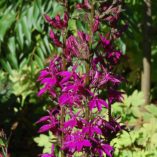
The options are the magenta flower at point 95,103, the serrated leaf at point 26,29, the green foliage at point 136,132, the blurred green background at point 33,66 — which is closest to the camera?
the magenta flower at point 95,103

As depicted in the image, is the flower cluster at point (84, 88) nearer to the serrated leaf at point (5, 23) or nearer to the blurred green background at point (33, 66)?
the blurred green background at point (33, 66)

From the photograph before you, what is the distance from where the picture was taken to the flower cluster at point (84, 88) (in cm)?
187

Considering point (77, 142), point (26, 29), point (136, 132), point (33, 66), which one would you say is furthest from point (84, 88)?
point (33, 66)

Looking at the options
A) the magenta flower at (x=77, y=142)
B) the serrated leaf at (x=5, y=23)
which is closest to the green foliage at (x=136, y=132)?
the magenta flower at (x=77, y=142)

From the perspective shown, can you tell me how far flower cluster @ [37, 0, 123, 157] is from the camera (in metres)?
1.87

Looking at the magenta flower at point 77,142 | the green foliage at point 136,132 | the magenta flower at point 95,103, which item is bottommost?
the green foliage at point 136,132

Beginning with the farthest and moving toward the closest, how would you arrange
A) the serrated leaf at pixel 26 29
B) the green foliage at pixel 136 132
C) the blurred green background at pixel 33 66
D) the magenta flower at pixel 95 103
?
the serrated leaf at pixel 26 29, the blurred green background at pixel 33 66, the green foliage at pixel 136 132, the magenta flower at pixel 95 103

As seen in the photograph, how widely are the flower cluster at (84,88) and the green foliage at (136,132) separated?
31.9 inches

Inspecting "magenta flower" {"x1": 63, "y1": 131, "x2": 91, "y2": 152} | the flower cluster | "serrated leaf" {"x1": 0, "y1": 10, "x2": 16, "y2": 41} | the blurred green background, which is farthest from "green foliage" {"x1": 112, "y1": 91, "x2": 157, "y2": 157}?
"serrated leaf" {"x1": 0, "y1": 10, "x2": 16, "y2": 41}

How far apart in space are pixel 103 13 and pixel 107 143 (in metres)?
0.57

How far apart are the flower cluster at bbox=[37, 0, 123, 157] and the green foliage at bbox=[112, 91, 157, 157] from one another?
810 millimetres

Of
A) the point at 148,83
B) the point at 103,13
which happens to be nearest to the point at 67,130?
the point at 103,13

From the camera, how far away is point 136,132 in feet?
11.0

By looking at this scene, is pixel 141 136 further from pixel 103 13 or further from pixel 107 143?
pixel 103 13
